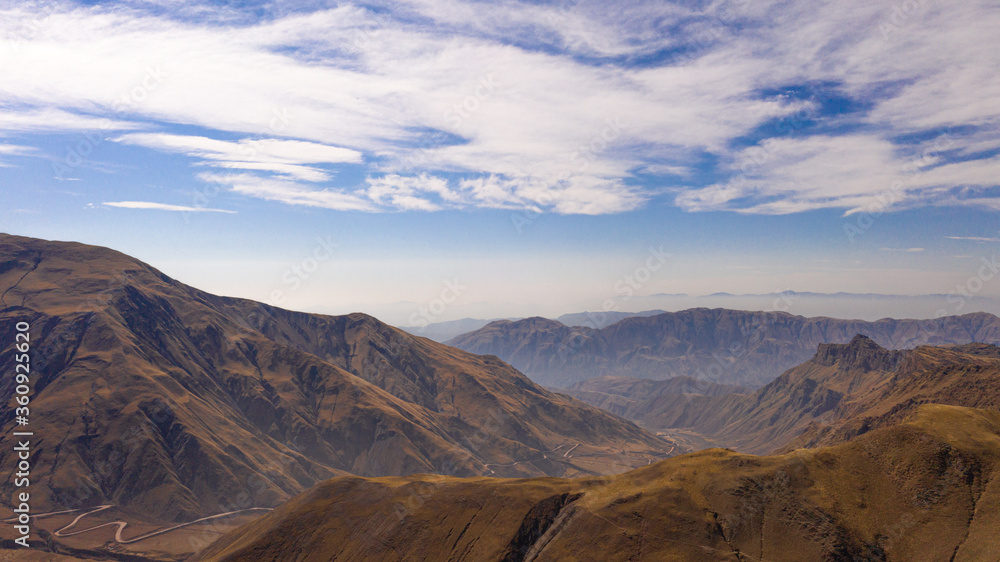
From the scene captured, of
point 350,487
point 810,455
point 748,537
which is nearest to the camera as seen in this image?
point 748,537

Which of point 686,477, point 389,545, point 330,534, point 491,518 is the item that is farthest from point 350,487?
point 686,477

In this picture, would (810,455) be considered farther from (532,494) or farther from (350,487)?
(350,487)

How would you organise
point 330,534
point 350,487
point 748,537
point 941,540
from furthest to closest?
point 350,487 → point 330,534 → point 748,537 → point 941,540

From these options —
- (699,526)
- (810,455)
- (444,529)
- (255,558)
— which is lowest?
(255,558)

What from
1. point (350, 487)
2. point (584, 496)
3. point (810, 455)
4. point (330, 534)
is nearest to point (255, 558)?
point (330, 534)

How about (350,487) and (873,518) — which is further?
(350,487)

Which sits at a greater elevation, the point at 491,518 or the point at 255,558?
the point at 491,518
